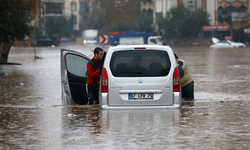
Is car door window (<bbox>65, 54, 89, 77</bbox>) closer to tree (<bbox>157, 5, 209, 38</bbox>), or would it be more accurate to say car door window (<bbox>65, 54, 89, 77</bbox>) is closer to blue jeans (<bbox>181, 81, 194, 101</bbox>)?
blue jeans (<bbox>181, 81, 194, 101</bbox>)

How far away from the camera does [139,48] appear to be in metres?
11.1

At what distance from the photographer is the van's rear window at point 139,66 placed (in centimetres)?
1110

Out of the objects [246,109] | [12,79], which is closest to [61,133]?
[246,109]

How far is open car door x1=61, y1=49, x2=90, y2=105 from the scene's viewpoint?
1325cm

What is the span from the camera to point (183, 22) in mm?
93312

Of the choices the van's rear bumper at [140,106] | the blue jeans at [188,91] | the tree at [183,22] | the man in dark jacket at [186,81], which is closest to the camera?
the van's rear bumper at [140,106]

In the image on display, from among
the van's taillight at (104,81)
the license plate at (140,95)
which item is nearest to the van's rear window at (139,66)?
the van's taillight at (104,81)

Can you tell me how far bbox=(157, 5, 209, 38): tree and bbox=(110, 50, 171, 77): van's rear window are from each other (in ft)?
269

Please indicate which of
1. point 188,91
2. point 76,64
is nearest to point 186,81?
point 188,91

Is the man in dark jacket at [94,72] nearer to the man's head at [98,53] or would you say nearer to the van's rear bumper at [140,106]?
the man's head at [98,53]

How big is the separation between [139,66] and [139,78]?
0.70ft

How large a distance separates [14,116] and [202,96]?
6.14 m

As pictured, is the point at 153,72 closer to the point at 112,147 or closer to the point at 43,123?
the point at 43,123

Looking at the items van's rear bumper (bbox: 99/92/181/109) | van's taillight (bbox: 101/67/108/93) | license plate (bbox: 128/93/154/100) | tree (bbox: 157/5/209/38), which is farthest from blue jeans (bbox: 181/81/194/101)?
tree (bbox: 157/5/209/38)
